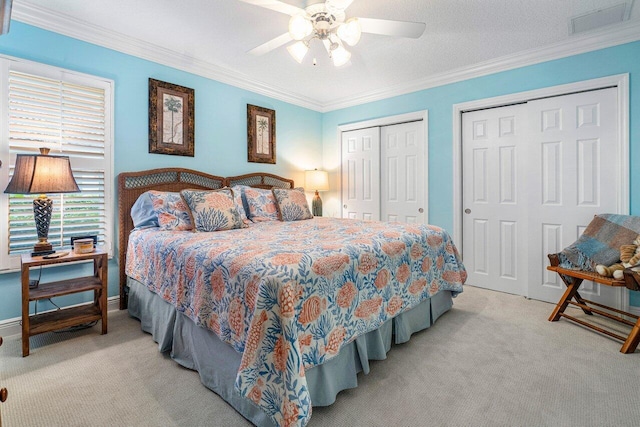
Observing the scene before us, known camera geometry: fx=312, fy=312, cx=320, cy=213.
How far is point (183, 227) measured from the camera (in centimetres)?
266

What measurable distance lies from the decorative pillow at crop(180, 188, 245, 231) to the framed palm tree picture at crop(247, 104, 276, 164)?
1.33m

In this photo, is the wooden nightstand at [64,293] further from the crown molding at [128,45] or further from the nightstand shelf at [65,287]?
the crown molding at [128,45]

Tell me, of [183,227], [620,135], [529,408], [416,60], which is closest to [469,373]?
[529,408]

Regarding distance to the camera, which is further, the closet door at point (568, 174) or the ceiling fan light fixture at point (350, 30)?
the closet door at point (568, 174)

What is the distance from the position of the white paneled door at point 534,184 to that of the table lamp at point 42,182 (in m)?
3.89

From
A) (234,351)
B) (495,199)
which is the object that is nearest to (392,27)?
(234,351)

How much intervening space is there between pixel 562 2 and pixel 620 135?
4.20 ft

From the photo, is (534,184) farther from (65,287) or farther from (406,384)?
(65,287)

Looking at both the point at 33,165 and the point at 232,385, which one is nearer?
the point at 232,385

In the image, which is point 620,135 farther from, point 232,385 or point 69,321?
point 69,321

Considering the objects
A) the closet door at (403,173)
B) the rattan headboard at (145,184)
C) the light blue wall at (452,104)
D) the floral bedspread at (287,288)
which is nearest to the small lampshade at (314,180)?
the light blue wall at (452,104)

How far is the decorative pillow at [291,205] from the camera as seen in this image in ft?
11.5

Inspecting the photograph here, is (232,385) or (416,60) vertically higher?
(416,60)

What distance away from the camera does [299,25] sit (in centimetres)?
201
